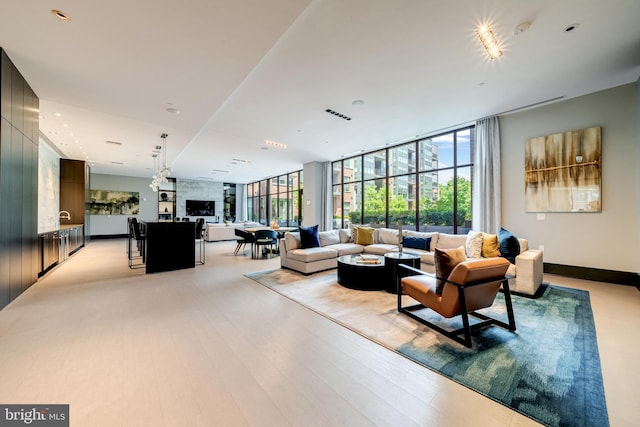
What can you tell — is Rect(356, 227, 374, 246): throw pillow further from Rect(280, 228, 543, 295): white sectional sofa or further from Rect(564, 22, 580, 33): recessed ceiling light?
Rect(564, 22, 580, 33): recessed ceiling light

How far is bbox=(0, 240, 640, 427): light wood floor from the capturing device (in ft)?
5.05

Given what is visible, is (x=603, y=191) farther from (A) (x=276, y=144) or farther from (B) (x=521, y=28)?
(A) (x=276, y=144)

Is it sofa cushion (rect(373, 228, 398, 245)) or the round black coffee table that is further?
sofa cushion (rect(373, 228, 398, 245))

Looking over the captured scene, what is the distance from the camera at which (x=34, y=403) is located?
1617 mm

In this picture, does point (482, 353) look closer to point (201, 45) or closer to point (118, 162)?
point (201, 45)

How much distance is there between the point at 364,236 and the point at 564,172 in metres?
4.17

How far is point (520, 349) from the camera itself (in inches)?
89.7

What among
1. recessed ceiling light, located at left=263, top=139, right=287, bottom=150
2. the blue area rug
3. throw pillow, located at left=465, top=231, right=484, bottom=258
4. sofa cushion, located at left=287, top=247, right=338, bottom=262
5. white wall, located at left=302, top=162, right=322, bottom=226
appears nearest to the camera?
the blue area rug

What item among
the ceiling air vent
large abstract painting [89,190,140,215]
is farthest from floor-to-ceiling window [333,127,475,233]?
large abstract painting [89,190,140,215]

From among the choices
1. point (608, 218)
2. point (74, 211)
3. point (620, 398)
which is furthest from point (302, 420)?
point (74, 211)

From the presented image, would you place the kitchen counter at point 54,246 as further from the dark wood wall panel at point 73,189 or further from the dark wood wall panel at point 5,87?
the dark wood wall panel at point 5,87

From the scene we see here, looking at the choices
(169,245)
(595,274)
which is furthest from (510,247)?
(169,245)

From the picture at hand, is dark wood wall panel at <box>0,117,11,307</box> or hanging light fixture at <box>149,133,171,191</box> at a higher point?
hanging light fixture at <box>149,133,171,191</box>

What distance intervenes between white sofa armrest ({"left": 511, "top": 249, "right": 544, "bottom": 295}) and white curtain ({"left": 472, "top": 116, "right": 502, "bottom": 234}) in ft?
5.51
